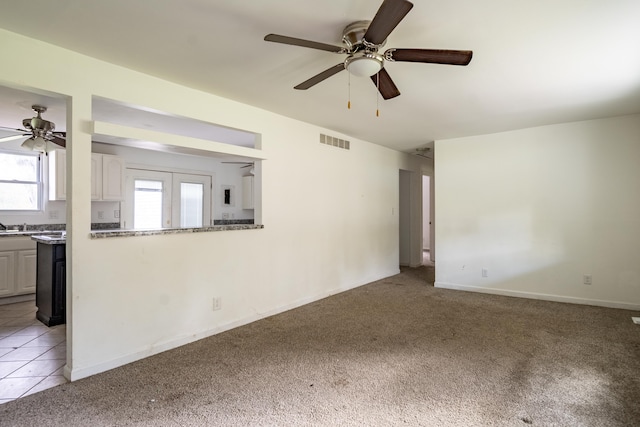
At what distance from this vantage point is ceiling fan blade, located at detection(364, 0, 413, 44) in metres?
1.49

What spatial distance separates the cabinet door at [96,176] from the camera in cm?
473

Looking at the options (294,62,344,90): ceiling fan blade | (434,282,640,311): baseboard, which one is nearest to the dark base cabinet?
(294,62,344,90): ceiling fan blade

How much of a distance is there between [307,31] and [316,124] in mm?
2196

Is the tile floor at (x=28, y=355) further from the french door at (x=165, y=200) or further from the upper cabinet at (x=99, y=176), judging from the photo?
the french door at (x=165, y=200)

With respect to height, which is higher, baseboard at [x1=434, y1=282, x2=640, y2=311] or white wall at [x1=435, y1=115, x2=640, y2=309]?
white wall at [x1=435, y1=115, x2=640, y2=309]

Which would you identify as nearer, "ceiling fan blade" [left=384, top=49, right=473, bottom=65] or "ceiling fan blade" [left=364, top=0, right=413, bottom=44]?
"ceiling fan blade" [left=364, top=0, right=413, bottom=44]

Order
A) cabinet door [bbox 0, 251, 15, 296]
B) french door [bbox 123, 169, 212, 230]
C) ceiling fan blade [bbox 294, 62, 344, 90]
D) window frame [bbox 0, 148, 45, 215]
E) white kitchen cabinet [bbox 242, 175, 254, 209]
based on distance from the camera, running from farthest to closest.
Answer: white kitchen cabinet [bbox 242, 175, 254, 209]
french door [bbox 123, 169, 212, 230]
window frame [bbox 0, 148, 45, 215]
cabinet door [bbox 0, 251, 15, 296]
ceiling fan blade [bbox 294, 62, 344, 90]

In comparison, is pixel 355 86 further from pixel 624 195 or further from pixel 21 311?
pixel 21 311

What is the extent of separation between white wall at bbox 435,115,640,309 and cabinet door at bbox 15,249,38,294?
19.4 feet

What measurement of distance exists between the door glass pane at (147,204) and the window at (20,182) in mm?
1283

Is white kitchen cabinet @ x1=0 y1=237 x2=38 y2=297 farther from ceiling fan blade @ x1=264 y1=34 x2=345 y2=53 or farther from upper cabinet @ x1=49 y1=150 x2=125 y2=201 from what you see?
ceiling fan blade @ x1=264 y1=34 x2=345 y2=53

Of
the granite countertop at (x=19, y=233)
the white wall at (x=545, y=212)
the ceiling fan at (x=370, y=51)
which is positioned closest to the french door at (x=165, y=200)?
the granite countertop at (x=19, y=233)

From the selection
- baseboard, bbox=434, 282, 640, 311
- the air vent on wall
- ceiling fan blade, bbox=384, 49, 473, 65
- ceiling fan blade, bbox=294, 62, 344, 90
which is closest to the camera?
ceiling fan blade, bbox=384, 49, 473, 65

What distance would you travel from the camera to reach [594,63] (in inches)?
101
